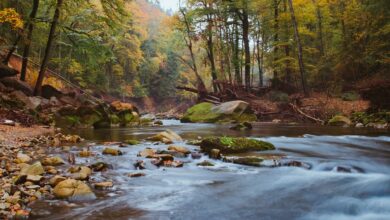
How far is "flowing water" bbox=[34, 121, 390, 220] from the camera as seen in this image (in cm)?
451

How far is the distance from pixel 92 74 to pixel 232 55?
717 inches

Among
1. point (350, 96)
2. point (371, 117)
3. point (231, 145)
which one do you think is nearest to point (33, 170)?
point (231, 145)

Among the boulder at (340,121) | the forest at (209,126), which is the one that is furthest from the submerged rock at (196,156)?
the boulder at (340,121)

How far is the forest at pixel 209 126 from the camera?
16.3ft

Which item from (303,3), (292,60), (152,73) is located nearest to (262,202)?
(292,60)

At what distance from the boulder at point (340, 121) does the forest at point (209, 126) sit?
0.05 metres

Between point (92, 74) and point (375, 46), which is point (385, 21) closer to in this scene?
point (375, 46)

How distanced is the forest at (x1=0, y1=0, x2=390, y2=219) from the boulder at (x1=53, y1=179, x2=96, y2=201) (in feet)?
0.08

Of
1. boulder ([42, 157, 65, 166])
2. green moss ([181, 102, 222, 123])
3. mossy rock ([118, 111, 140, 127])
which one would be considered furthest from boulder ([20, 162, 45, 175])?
green moss ([181, 102, 222, 123])

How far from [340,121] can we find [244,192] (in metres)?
11.6

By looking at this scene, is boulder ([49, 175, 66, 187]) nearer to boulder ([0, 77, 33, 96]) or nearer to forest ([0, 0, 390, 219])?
forest ([0, 0, 390, 219])

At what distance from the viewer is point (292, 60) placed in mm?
23781

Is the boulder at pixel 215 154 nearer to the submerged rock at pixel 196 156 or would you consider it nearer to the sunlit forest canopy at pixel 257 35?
the submerged rock at pixel 196 156

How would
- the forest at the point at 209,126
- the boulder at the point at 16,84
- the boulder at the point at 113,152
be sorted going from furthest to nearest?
1. the boulder at the point at 16,84
2. the boulder at the point at 113,152
3. the forest at the point at 209,126
